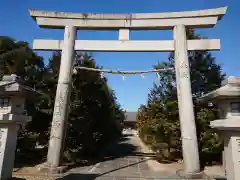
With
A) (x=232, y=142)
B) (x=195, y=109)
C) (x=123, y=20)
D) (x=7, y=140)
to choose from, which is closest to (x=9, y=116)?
(x=7, y=140)

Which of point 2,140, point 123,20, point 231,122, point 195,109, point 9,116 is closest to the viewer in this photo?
point 231,122

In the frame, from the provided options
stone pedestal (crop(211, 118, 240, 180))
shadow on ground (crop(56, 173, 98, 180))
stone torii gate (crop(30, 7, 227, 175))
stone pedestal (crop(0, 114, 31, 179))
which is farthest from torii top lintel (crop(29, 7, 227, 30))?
shadow on ground (crop(56, 173, 98, 180))

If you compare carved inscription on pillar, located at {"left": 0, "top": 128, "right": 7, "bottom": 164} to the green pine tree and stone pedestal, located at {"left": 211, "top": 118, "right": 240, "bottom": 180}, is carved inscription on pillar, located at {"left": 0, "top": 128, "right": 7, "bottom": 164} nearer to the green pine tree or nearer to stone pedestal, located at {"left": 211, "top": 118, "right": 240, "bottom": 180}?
stone pedestal, located at {"left": 211, "top": 118, "right": 240, "bottom": 180}

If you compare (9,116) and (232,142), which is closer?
(232,142)

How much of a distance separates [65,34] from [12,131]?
5.39 metres

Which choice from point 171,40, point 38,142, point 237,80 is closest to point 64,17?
point 171,40

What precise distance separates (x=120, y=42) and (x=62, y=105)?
11.9 feet

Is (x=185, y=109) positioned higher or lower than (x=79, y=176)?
higher

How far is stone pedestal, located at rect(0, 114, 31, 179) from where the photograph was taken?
509 centimetres

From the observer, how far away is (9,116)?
505cm

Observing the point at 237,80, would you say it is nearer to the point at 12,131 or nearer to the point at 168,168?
the point at 12,131

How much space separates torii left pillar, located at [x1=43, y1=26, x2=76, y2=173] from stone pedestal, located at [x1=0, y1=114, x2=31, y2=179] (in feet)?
9.87

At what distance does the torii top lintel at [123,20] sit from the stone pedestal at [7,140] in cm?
557

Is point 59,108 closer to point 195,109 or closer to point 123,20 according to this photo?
point 123,20
